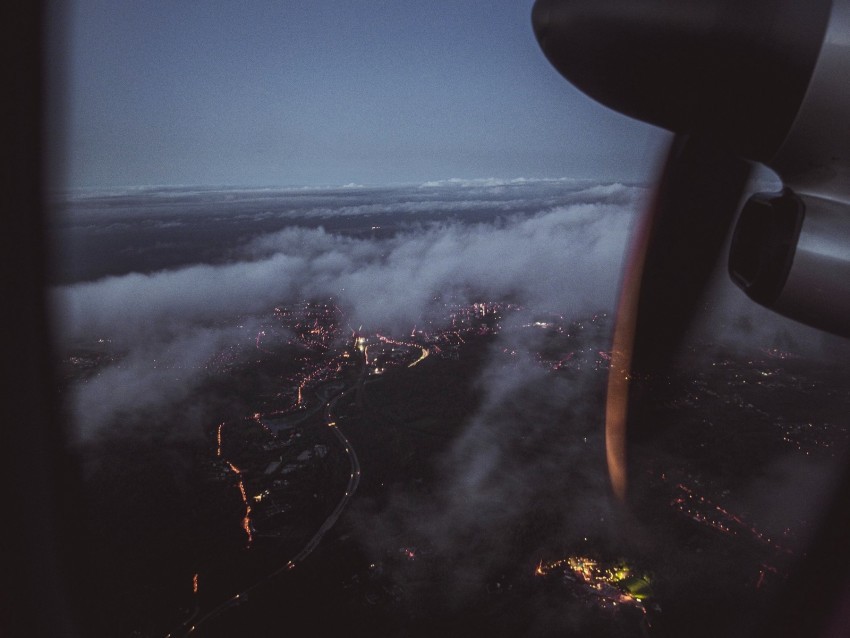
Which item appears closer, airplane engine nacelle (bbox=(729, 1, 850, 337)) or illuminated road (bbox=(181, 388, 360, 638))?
airplane engine nacelle (bbox=(729, 1, 850, 337))

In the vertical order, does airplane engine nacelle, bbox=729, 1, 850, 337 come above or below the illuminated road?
above

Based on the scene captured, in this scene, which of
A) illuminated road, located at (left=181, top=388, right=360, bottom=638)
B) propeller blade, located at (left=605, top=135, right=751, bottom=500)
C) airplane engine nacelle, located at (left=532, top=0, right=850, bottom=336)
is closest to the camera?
airplane engine nacelle, located at (left=532, top=0, right=850, bottom=336)

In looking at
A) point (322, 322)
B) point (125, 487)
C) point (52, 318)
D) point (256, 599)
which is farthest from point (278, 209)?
point (52, 318)

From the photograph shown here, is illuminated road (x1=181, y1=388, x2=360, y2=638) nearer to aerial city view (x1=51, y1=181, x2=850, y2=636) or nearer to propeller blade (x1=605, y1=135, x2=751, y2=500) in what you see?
aerial city view (x1=51, y1=181, x2=850, y2=636)

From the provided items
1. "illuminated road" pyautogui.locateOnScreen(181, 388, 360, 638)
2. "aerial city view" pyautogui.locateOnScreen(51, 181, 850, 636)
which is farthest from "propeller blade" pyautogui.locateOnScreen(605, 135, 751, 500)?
"illuminated road" pyautogui.locateOnScreen(181, 388, 360, 638)

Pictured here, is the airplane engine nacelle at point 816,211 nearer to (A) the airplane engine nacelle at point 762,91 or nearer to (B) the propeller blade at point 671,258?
(A) the airplane engine nacelle at point 762,91

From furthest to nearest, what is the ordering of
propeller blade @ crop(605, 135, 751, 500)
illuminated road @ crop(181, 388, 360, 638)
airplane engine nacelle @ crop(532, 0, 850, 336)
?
illuminated road @ crop(181, 388, 360, 638)
propeller blade @ crop(605, 135, 751, 500)
airplane engine nacelle @ crop(532, 0, 850, 336)

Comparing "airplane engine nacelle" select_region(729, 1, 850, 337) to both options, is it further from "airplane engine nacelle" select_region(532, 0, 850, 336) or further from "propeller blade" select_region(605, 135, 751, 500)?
"propeller blade" select_region(605, 135, 751, 500)
